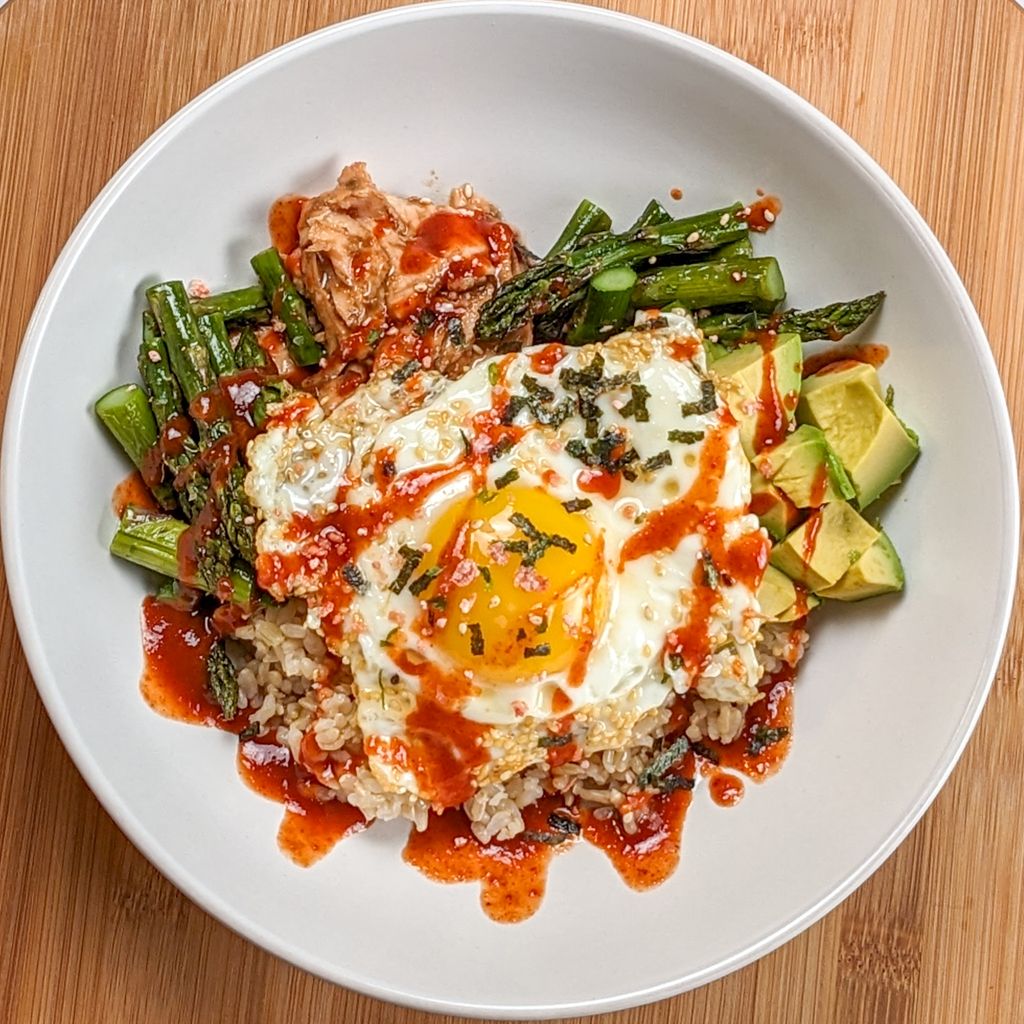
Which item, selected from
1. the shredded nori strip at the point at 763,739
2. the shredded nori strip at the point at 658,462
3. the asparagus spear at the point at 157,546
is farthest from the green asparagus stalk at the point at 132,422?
the shredded nori strip at the point at 763,739

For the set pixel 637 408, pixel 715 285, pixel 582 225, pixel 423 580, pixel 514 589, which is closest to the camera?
pixel 514 589

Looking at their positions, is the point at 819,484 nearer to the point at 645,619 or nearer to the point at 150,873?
the point at 645,619

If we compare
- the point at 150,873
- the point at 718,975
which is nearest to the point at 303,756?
the point at 150,873

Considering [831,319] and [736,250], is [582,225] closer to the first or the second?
[736,250]

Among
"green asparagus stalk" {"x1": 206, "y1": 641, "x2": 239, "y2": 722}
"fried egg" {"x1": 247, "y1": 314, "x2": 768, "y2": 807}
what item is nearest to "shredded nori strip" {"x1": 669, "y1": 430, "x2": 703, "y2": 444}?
"fried egg" {"x1": 247, "y1": 314, "x2": 768, "y2": 807}

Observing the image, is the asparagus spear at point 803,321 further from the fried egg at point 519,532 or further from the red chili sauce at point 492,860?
the red chili sauce at point 492,860

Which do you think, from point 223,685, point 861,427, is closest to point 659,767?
point 861,427
